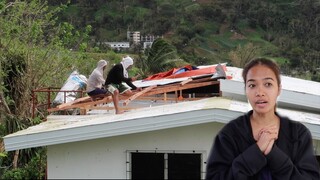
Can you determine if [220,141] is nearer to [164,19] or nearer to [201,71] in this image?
[201,71]

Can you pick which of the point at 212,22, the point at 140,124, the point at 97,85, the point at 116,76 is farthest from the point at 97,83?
the point at 212,22

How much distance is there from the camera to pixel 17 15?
678 inches

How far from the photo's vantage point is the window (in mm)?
7688

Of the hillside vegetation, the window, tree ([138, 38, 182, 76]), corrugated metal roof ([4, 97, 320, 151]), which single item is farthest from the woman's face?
the hillside vegetation

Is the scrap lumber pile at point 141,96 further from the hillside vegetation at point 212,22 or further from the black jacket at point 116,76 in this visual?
the hillside vegetation at point 212,22

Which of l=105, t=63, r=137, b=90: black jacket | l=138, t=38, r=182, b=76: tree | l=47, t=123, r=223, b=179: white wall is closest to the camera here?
l=47, t=123, r=223, b=179: white wall

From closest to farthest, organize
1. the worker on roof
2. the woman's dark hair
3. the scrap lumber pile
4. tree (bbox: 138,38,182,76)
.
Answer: the woman's dark hair → the scrap lumber pile → the worker on roof → tree (bbox: 138,38,182,76)

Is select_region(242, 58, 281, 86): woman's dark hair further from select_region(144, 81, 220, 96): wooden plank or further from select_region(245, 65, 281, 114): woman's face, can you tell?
select_region(144, 81, 220, 96): wooden plank

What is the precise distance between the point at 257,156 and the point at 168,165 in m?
5.50

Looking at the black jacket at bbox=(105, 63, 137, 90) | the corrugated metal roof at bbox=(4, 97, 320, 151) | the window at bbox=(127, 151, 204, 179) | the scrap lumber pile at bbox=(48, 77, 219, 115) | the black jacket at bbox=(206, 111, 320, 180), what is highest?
the black jacket at bbox=(105, 63, 137, 90)

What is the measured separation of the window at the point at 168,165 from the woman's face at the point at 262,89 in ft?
17.4

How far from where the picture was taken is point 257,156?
7.49 feet

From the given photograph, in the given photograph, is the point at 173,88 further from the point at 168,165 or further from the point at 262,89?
the point at 262,89

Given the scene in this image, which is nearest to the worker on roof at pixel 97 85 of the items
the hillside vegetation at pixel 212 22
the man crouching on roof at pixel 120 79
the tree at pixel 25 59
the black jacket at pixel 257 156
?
the man crouching on roof at pixel 120 79
